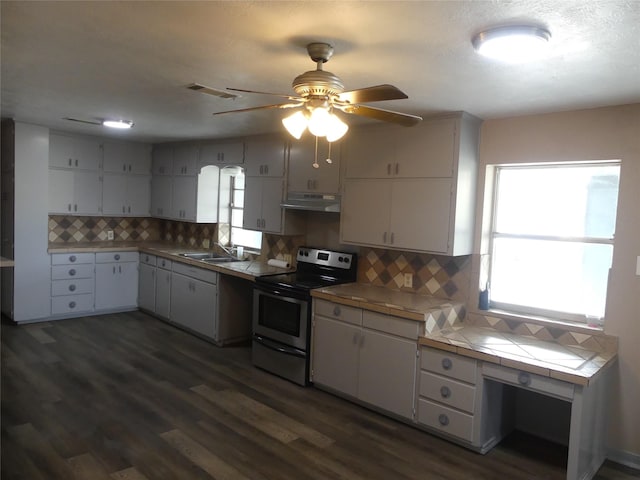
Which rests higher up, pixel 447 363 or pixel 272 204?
pixel 272 204

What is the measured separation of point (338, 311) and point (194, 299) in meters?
2.19

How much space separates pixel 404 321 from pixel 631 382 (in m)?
1.52

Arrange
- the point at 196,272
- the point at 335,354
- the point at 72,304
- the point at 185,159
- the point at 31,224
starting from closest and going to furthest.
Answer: the point at 335,354, the point at 196,272, the point at 31,224, the point at 72,304, the point at 185,159

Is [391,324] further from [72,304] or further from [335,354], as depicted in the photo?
[72,304]

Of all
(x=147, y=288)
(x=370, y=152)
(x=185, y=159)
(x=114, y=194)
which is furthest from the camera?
(x=114, y=194)

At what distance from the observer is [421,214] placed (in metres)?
3.70

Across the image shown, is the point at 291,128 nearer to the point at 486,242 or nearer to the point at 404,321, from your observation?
the point at 404,321

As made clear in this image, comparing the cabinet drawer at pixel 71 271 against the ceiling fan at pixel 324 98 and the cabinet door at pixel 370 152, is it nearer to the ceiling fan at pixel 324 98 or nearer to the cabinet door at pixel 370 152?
the cabinet door at pixel 370 152

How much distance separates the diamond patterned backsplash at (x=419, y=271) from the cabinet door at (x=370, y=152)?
0.76m

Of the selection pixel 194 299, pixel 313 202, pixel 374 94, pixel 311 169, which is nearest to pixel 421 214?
pixel 313 202

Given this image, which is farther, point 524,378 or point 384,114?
point 524,378

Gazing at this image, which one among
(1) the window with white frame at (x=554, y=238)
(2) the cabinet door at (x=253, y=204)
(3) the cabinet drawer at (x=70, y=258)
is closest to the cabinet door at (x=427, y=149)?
(1) the window with white frame at (x=554, y=238)

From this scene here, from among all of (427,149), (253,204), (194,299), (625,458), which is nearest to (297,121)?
(427,149)

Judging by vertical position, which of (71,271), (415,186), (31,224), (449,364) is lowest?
(449,364)
